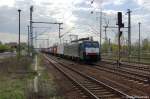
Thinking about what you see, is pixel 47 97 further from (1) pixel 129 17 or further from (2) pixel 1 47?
(2) pixel 1 47

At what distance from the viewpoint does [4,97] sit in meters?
17.0

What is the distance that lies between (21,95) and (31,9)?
49.0 m

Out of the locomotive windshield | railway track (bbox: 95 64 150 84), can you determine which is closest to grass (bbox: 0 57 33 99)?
railway track (bbox: 95 64 150 84)

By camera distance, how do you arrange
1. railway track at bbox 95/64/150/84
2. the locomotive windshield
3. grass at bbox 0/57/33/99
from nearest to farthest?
grass at bbox 0/57/33/99 < railway track at bbox 95/64/150/84 < the locomotive windshield

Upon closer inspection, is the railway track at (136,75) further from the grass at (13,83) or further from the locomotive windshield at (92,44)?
the locomotive windshield at (92,44)

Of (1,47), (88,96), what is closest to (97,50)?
(88,96)

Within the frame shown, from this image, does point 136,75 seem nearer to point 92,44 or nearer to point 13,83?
point 13,83

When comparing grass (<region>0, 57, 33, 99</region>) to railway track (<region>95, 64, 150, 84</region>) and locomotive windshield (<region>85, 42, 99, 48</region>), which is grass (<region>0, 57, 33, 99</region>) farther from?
locomotive windshield (<region>85, 42, 99, 48</region>)

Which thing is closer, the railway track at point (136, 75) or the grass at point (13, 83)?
the grass at point (13, 83)

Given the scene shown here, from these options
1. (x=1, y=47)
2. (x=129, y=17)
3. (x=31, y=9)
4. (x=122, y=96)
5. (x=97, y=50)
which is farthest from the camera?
(x=1, y=47)

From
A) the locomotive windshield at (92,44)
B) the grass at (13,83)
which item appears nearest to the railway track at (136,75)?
the grass at (13,83)

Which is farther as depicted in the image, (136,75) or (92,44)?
(92,44)

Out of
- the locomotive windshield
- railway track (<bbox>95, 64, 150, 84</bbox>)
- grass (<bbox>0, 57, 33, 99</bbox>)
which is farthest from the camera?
the locomotive windshield

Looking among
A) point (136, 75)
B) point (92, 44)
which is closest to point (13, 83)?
point (136, 75)
